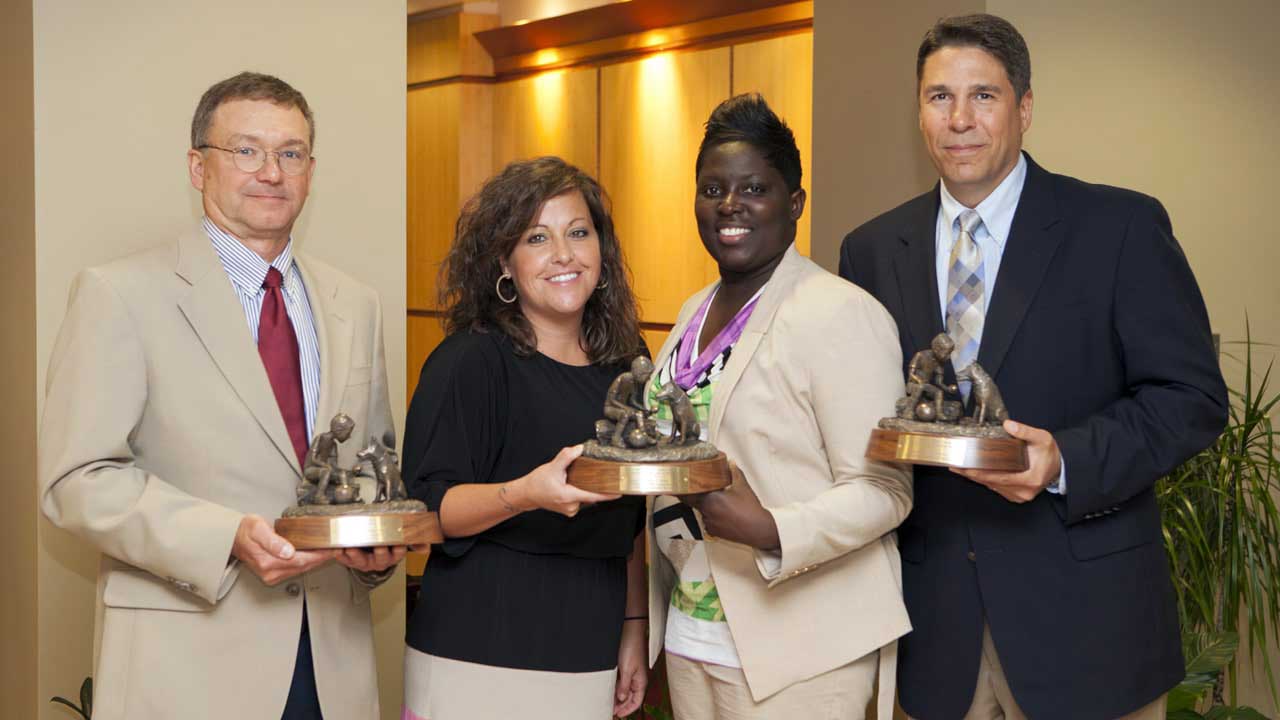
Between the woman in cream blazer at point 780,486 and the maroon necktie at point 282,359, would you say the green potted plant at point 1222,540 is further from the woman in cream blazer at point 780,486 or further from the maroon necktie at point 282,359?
the maroon necktie at point 282,359

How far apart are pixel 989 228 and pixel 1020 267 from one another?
0.44ft

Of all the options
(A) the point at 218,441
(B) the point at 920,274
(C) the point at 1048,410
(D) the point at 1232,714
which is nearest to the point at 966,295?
(B) the point at 920,274

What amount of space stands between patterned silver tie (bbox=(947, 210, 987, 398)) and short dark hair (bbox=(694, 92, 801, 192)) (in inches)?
14.4

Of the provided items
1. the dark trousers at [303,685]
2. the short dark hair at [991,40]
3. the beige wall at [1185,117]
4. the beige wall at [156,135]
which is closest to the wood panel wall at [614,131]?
the beige wall at [1185,117]

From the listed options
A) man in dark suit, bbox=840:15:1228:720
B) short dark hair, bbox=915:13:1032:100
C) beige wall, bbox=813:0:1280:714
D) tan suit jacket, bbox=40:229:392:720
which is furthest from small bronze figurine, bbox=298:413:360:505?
beige wall, bbox=813:0:1280:714

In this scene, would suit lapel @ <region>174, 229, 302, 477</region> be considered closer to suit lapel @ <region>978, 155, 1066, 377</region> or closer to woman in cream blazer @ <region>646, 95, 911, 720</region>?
woman in cream blazer @ <region>646, 95, 911, 720</region>

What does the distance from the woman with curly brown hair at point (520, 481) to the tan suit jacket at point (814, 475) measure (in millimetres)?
313

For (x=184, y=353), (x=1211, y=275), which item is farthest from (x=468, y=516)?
(x=1211, y=275)

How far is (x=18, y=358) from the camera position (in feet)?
9.93

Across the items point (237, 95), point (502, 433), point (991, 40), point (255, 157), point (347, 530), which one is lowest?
point (347, 530)

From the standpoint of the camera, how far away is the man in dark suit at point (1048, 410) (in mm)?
2297

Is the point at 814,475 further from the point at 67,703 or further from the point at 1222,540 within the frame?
the point at 1222,540

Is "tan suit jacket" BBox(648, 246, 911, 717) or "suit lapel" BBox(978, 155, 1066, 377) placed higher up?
"suit lapel" BBox(978, 155, 1066, 377)

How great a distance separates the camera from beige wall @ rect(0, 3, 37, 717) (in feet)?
9.63
